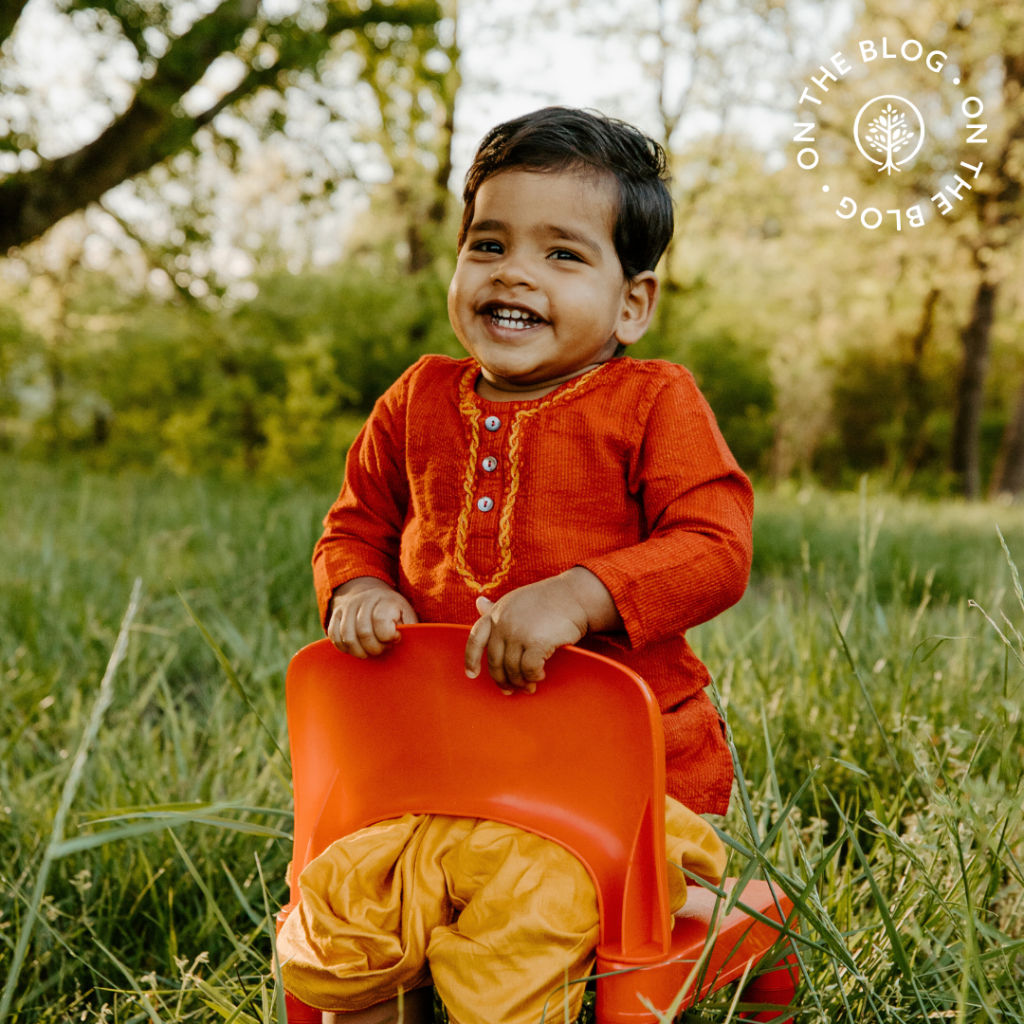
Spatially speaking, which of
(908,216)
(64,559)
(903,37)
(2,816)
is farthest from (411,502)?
(903,37)

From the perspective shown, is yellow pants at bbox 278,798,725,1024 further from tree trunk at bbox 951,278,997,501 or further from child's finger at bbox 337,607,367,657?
tree trunk at bbox 951,278,997,501

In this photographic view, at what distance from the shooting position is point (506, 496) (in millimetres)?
1250

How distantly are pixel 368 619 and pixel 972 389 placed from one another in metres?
11.6

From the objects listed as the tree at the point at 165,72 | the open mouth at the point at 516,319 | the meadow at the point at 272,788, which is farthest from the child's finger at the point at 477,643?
the tree at the point at 165,72

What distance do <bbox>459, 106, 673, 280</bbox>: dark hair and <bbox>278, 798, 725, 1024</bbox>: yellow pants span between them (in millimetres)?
756

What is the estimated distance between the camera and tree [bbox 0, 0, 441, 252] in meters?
5.05

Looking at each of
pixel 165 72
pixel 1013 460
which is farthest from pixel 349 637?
pixel 1013 460

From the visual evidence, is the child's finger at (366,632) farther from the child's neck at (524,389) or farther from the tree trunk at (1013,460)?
the tree trunk at (1013,460)

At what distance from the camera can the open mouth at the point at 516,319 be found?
1281mm

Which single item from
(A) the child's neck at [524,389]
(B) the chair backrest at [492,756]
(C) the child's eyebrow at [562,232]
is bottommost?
(B) the chair backrest at [492,756]

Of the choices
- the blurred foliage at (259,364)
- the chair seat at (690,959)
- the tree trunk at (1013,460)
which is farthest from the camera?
the tree trunk at (1013,460)

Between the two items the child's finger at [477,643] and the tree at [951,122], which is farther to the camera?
the tree at [951,122]

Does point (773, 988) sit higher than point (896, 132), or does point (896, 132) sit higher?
point (896, 132)

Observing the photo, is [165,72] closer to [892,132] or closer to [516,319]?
[516,319]
